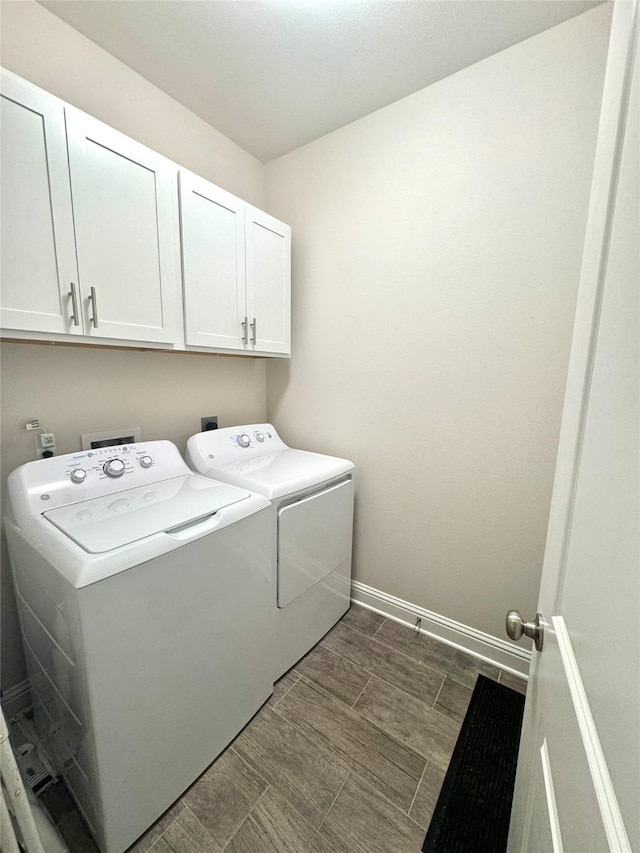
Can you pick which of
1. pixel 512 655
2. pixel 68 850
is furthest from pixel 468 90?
pixel 68 850

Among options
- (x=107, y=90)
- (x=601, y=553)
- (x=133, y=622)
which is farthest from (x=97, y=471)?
(x=107, y=90)

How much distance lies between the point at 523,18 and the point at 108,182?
1.65 metres

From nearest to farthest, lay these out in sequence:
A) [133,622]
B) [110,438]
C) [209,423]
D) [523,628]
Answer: [523,628] → [133,622] → [110,438] → [209,423]

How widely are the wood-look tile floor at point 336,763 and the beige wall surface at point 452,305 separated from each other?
382 mm

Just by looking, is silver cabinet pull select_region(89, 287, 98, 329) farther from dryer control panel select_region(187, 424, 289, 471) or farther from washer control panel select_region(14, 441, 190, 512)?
dryer control panel select_region(187, 424, 289, 471)

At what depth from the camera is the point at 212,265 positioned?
1.60 m

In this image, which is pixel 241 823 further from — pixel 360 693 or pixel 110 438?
pixel 110 438

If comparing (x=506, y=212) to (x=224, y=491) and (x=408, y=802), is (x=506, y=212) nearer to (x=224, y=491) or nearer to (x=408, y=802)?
(x=224, y=491)

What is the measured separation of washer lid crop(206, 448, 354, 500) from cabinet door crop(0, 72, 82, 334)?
844 mm

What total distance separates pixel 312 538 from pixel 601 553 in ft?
4.34

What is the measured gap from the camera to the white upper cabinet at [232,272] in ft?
4.97

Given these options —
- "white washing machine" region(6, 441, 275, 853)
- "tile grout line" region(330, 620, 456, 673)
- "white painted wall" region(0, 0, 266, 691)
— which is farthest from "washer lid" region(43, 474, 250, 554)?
"tile grout line" region(330, 620, 456, 673)

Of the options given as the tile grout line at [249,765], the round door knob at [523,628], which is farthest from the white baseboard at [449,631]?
the round door knob at [523,628]

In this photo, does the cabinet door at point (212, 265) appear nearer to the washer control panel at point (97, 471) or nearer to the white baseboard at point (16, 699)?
the washer control panel at point (97, 471)
